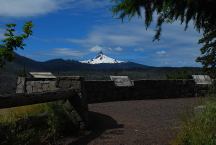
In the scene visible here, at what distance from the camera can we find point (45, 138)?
8.80m

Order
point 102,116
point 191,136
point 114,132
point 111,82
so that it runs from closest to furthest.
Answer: point 191,136 → point 114,132 → point 102,116 → point 111,82

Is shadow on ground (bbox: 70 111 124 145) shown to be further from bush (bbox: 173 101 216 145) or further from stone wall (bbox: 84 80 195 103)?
stone wall (bbox: 84 80 195 103)

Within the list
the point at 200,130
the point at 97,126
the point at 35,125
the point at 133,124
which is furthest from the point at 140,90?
the point at 200,130

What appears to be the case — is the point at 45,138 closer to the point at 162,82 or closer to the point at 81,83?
the point at 81,83

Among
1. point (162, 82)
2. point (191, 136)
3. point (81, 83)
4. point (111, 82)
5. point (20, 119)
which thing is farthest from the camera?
point (162, 82)

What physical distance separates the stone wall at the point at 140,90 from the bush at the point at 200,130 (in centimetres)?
949

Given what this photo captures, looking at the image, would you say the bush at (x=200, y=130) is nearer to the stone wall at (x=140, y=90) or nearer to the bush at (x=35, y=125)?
the bush at (x=35, y=125)

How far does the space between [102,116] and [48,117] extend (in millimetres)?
4244

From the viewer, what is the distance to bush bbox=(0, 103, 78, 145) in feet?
25.8

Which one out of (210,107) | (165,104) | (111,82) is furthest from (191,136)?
(111,82)

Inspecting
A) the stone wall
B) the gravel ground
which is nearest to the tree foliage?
the gravel ground

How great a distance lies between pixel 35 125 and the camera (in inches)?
354

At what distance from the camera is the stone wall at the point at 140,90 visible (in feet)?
60.7

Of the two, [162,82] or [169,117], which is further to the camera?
[162,82]
